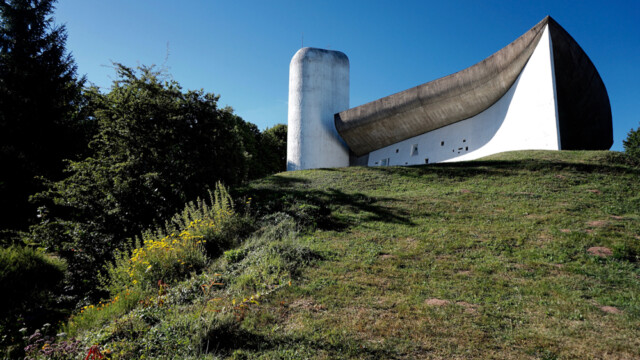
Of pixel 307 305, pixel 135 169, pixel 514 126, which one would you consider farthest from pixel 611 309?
pixel 514 126

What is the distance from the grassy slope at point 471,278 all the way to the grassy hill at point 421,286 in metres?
0.02

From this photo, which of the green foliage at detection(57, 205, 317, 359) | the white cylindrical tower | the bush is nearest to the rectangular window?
the white cylindrical tower

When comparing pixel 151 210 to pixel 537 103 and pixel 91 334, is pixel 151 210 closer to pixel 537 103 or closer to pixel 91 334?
pixel 91 334

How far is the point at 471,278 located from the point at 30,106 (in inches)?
807

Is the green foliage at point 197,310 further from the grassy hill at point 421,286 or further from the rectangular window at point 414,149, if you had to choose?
the rectangular window at point 414,149

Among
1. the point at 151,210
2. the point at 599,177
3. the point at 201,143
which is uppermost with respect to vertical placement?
the point at 201,143

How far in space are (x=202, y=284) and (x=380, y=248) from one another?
11.0ft

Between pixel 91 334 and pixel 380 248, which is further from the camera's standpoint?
pixel 380 248

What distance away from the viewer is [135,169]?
394 inches

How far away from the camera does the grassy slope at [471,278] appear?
11.6 feet

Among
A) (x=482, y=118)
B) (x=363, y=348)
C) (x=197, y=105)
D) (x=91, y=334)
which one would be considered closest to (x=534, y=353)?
(x=363, y=348)

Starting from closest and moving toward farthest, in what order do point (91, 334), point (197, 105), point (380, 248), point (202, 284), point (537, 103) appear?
point (91, 334), point (202, 284), point (380, 248), point (197, 105), point (537, 103)

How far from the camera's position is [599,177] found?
10617 millimetres

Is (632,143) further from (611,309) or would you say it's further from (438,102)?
(611,309)
